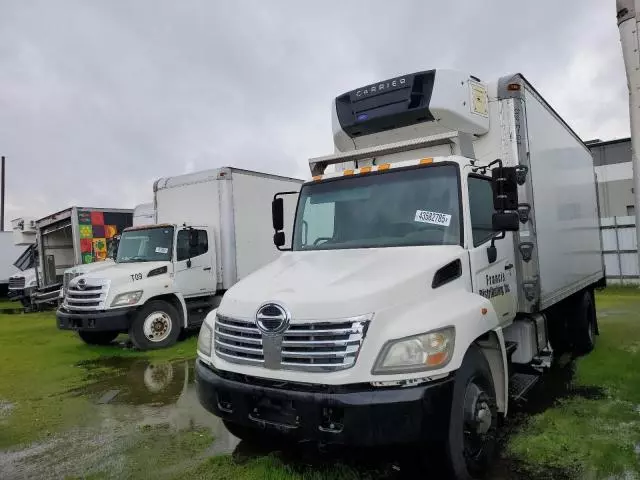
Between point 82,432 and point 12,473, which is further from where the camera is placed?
point 82,432

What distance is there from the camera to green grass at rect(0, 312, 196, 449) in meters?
5.58

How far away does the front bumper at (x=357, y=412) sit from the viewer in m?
3.14

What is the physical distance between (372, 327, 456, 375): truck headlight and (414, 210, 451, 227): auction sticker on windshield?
1.18 meters

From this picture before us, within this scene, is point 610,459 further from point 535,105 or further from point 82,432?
point 82,432

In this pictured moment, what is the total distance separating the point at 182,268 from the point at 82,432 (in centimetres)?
523

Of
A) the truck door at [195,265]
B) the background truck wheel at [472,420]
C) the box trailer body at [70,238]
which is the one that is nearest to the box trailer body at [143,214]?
the box trailer body at [70,238]

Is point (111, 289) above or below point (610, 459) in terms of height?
above

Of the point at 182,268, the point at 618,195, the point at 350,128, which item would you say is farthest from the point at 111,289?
the point at 618,195

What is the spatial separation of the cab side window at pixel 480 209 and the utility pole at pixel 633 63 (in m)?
1.16

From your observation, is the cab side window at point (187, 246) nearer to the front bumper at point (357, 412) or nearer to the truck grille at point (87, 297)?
the truck grille at point (87, 297)

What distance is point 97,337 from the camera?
10367mm

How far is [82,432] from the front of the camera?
5277 millimetres

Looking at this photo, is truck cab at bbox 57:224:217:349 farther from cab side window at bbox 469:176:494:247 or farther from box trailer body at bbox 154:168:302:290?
cab side window at bbox 469:176:494:247

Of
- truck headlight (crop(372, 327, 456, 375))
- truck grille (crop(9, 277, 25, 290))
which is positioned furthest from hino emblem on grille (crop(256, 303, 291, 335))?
truck grille (crop(9, 277, 25, 290))
